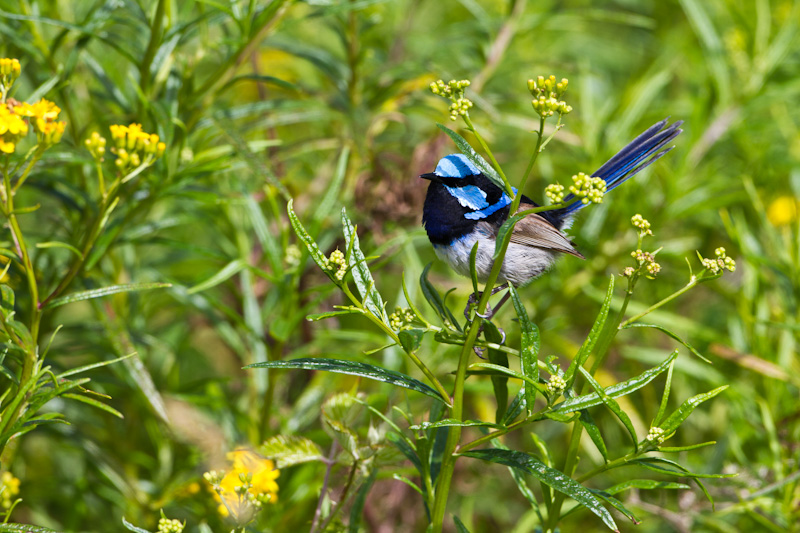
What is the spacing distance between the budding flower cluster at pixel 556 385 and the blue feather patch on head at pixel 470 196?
1370 millimetres

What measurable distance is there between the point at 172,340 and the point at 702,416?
2.77 meters

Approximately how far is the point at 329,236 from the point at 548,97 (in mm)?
1934

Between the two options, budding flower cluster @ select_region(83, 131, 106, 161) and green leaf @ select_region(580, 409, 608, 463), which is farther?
budding flower cluster @ select_region(83, 131, 106, 161)

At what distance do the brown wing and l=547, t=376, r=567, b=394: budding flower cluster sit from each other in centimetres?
143

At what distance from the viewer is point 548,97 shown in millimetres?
1557

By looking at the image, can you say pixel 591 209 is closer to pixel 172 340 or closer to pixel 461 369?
pixel 172 340

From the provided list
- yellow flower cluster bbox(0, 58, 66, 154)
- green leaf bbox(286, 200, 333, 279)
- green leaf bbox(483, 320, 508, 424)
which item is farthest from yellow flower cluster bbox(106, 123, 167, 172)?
green leaf bbox(483, 320, 508, 424)

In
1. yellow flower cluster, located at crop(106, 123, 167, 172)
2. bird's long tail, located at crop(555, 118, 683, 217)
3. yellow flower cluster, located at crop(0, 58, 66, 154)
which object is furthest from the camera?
bird's long tail, located at crop(555, 118, 683, 217)

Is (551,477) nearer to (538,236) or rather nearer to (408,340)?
(408,340)

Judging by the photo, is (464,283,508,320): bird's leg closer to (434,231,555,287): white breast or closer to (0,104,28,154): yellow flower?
(434,231,555,287): white breast

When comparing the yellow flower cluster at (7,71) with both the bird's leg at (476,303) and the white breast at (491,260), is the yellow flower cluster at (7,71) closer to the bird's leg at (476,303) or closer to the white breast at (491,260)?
the bird's leg at (476,303)

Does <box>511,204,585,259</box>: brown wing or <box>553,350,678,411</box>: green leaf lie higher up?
<box>553,350,678,411</box>: green leaf

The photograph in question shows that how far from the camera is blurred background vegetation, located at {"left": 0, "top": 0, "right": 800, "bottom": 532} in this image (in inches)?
106

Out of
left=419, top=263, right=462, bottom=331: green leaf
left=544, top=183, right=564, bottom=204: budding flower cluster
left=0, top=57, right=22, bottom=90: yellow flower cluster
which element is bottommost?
left=419, top=263, right=462, bottom=331: green leaf
